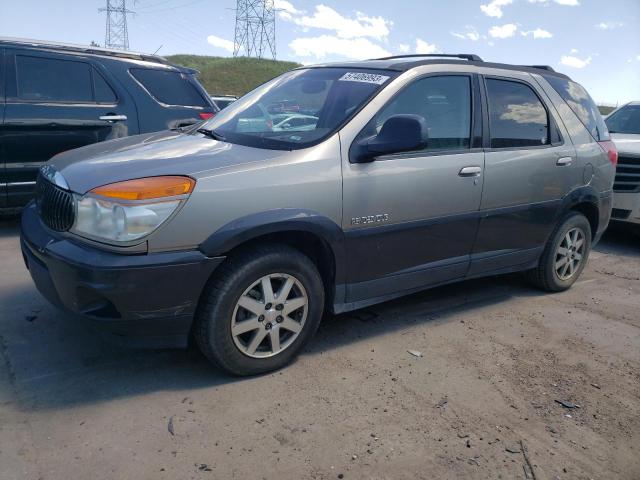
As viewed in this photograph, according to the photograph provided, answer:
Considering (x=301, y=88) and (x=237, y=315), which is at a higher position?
(x=301, y=88)

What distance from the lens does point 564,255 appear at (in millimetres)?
4926

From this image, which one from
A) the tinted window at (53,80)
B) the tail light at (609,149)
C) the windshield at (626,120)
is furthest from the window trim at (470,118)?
the windshield at (626,120)

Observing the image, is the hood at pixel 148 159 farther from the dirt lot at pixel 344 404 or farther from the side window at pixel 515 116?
the side window at pixel 515 116

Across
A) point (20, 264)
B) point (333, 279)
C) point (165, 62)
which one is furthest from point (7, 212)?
point (333, 279)

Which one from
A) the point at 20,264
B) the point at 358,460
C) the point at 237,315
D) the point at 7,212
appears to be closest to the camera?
the point at 358,460

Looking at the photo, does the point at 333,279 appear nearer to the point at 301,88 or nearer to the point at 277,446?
the point at 277,446

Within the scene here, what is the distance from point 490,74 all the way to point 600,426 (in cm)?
256

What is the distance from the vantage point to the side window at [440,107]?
143 inches

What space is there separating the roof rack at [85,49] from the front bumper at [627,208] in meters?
5.62

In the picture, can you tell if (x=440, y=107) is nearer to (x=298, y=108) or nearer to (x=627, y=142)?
(x=298, y=108)

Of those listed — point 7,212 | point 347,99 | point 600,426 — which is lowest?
point 600,426

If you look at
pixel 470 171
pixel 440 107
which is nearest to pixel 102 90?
pixel 440 107

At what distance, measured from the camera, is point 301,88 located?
396cm

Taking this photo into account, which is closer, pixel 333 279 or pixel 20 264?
Answer: pixel 333 279
